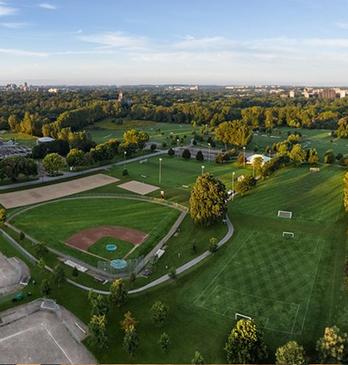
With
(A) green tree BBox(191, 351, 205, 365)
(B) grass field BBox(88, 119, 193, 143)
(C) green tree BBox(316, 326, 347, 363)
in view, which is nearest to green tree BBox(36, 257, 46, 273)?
(A) green tree BBox(191, 351, 205, 365)

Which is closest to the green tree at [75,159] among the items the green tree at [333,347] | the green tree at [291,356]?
the green tree at [291,356]

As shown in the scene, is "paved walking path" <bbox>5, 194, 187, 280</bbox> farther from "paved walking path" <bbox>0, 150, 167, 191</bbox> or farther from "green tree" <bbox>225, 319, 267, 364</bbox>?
"green tree" <bbox>225, 319, 267, 364</bbox>

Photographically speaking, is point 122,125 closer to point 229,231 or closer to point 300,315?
point 229,231

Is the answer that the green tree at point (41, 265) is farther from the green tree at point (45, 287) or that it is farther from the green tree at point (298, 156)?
the green tree at point (298, 156)

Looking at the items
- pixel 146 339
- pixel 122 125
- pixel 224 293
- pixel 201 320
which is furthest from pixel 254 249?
pixel 122 125

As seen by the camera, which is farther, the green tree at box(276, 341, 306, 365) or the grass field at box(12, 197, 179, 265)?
the grass field at box(12, 197, 179, 265)
